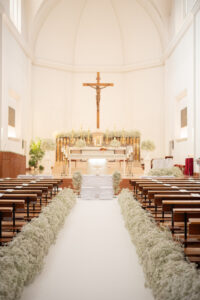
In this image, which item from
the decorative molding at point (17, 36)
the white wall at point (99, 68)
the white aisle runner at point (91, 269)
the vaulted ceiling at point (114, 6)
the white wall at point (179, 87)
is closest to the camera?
the white aisle runner at point (91, 269)

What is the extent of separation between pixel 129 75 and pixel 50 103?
4941 mm

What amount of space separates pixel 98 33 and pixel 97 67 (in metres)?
1.93

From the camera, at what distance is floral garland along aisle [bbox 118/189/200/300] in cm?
190

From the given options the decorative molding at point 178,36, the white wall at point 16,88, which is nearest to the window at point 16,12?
the white wall at point 16,88

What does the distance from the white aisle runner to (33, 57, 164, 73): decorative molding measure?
46.1 feet

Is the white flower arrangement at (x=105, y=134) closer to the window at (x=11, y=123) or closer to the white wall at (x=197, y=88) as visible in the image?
the window at (x=11, y=123)

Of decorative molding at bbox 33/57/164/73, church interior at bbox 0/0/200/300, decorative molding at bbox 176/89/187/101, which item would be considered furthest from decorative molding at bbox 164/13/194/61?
decorative molding at bbox 176/89/187/101

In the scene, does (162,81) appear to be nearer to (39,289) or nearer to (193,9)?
(193,9)

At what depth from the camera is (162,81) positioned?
57.4 feet

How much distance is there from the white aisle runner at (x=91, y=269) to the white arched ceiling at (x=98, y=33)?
47.9 ft

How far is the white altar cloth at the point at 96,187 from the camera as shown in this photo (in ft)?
29.7

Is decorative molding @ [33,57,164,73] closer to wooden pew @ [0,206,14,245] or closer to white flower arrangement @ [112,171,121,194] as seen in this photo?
white flower arrangement @ [112,171,121,194]

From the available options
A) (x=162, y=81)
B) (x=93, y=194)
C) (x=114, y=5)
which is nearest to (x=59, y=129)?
(x=162, y=81)

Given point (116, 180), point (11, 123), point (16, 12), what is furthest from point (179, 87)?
point (16, 12)
